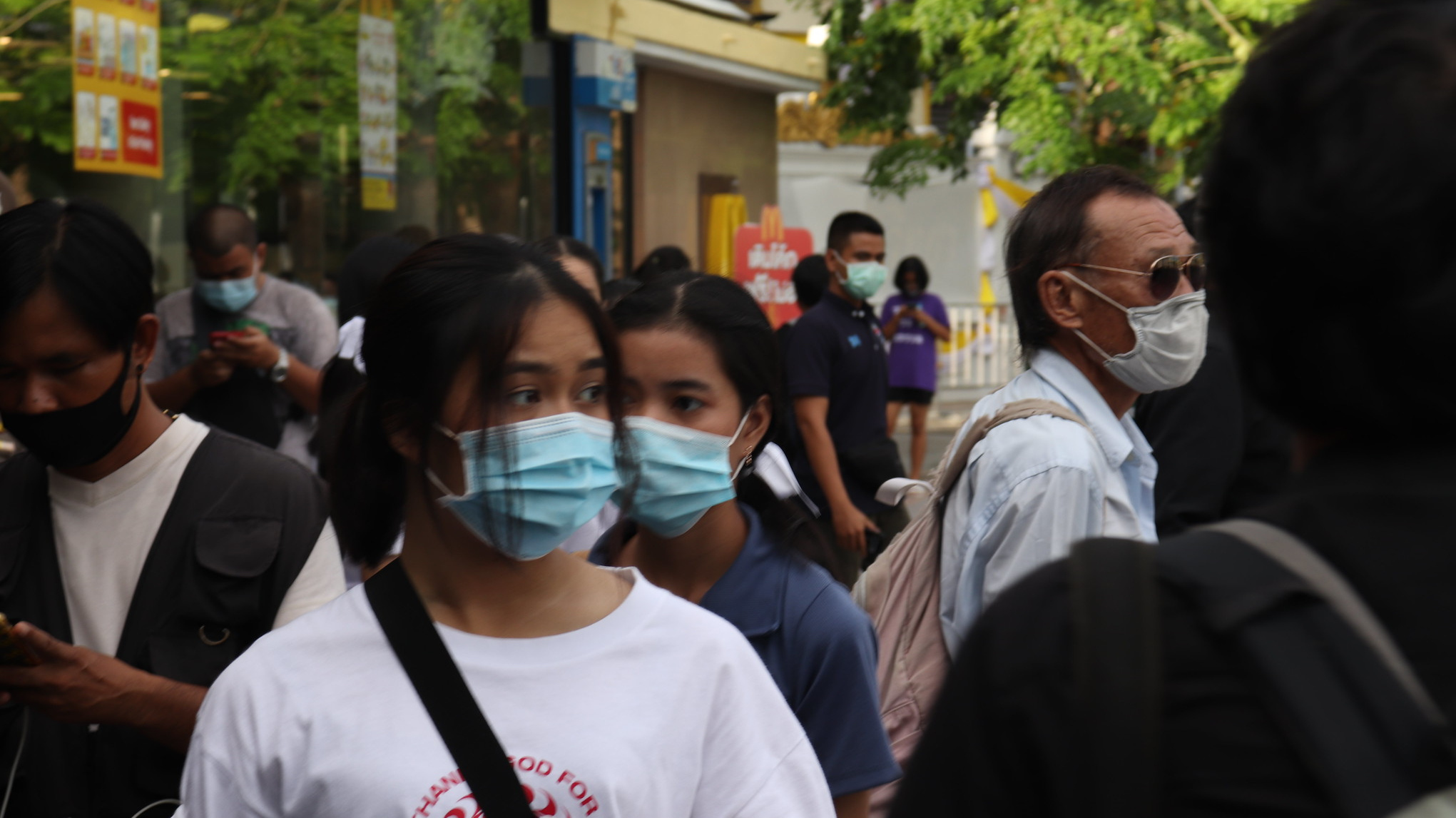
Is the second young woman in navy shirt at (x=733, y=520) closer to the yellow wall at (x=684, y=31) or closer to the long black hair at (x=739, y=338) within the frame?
the long black hair at (x=739, y=338)

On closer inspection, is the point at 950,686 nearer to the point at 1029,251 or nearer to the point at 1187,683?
the point at 1187,683

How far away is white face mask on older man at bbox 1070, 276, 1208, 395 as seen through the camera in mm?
2924

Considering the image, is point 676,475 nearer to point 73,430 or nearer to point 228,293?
point 73,430

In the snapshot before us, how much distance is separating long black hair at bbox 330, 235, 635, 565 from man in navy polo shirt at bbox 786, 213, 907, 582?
433cm

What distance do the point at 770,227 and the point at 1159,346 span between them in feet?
30.5

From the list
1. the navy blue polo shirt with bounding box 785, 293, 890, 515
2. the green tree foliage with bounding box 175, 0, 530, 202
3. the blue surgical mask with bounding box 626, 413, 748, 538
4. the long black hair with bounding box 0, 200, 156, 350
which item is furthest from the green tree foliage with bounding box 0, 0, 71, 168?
the blue surgical mask with bounding box 626, 413, 748, 538

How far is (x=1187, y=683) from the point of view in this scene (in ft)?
3.17

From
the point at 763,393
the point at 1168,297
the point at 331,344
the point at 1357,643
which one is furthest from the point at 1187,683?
the point at 331,344

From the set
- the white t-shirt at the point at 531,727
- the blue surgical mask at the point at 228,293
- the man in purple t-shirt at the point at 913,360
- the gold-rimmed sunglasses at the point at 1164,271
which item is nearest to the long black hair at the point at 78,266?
the white t-shirt at the point at 531,727

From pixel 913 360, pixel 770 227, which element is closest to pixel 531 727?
pixel 770 227

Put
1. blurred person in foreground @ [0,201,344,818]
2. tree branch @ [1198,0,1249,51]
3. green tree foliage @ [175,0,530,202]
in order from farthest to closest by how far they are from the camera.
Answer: tree branch @ [1198,0,1249,51] → green tree foliage @ [175,0,530,202] → blurred person in foreground @ [0,201,344,818]

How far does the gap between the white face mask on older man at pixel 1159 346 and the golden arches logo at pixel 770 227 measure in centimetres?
902

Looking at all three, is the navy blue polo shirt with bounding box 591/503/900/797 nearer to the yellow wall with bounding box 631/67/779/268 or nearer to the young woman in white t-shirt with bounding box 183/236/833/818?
the young woman in white t-shirt with bounding box 183/236/833/818

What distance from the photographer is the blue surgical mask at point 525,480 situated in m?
1.94
